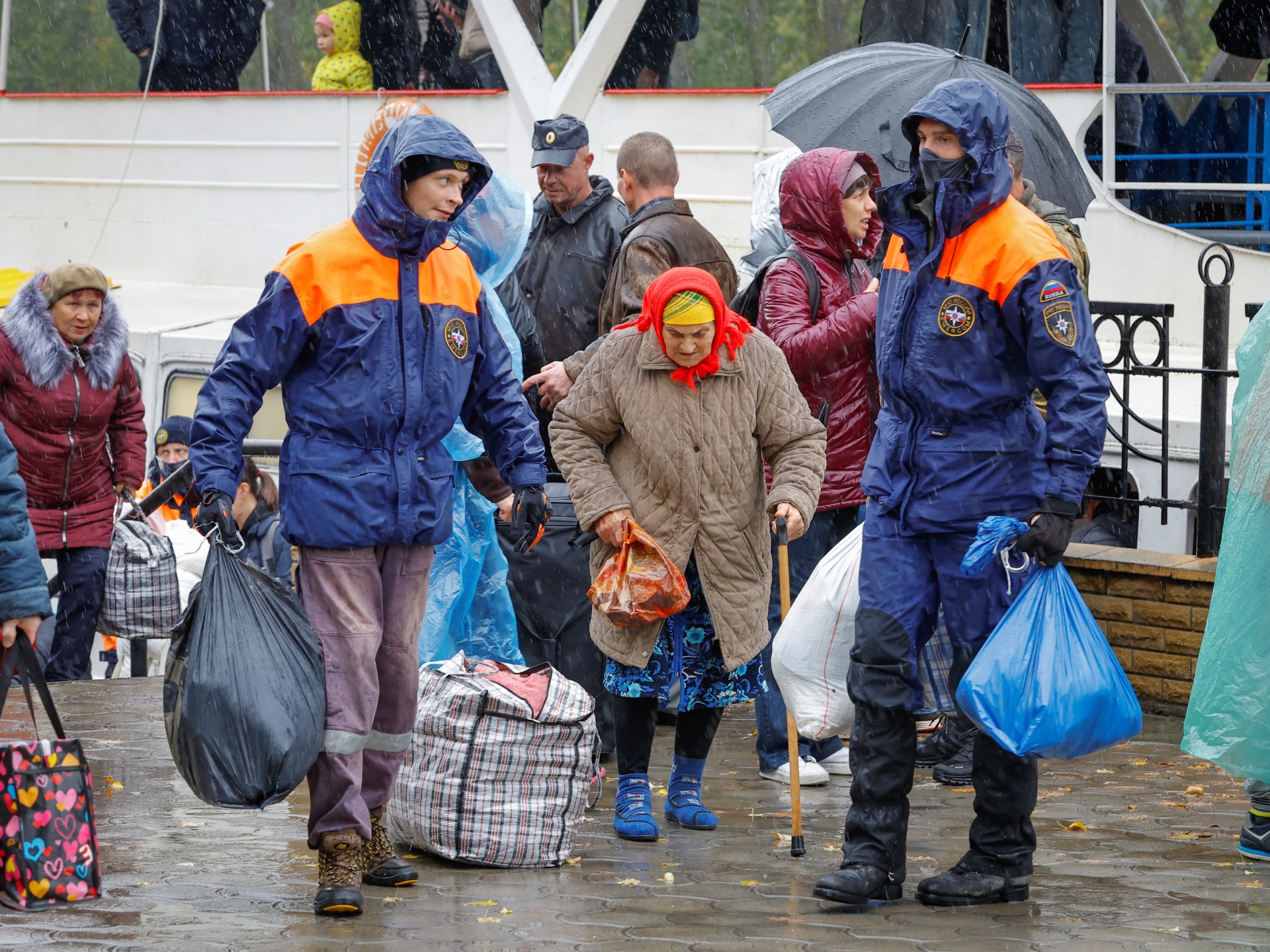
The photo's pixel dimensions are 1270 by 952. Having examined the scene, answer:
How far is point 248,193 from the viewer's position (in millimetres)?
13625

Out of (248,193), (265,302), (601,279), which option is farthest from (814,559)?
(248,193)

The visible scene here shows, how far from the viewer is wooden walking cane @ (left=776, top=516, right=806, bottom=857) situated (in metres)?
5.12

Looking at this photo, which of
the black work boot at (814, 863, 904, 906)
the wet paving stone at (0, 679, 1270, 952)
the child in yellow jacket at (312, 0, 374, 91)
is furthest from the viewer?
the child in yellow jacket at (312, 0, 374, 91)

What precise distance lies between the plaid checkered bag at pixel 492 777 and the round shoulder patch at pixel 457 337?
997 mm

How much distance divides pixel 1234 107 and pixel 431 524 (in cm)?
773

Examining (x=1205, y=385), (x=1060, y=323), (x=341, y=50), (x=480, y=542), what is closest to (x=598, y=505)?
(x=480, y=542)

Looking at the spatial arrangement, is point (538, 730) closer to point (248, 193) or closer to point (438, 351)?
point (438, 351)

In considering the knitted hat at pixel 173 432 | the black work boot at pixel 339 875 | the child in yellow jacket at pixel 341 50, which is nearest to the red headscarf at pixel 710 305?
the black work boot at pixel 339 875

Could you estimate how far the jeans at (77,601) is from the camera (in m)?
7.91

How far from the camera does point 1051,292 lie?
4438mm

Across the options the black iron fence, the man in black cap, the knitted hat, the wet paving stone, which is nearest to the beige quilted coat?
the wet paving stone

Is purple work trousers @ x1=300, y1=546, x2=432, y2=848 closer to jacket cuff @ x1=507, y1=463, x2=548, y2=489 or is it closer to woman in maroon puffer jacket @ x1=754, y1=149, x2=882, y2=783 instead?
jacket cuff @ x1=507, y1=463, x2=548, y2=489

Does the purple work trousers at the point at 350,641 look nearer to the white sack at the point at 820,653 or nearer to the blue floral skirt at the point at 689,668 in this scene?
the blue floral skirt at the point at 689,668

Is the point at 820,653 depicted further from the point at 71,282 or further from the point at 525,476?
the point at 71,282
